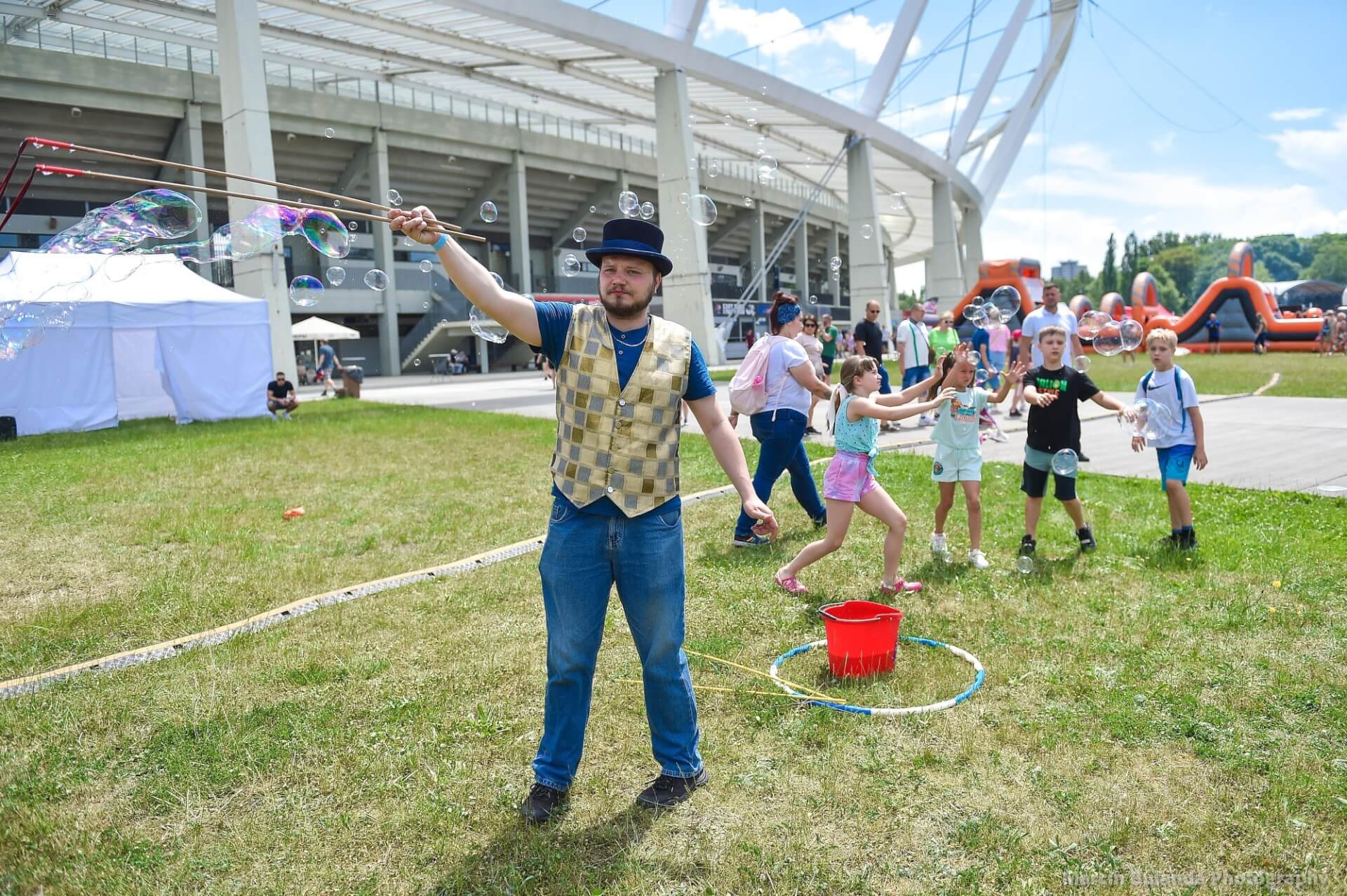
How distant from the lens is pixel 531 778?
3.67 metres

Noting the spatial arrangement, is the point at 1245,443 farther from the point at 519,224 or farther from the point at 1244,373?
the point at 519,224

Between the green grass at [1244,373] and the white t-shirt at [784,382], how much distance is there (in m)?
A: 13.7

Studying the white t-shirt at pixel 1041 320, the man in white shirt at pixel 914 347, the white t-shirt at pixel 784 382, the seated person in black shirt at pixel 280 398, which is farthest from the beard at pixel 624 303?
the seated person in black shirt at pixel 280 398

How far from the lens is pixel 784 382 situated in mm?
7230

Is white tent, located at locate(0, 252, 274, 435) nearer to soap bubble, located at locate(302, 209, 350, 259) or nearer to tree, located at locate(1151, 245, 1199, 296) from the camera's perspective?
soap bubble, located at locate(302, 209, 350, 259)

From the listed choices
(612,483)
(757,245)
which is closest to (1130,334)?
(612,483)

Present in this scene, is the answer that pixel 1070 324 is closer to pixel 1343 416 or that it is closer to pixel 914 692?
pixel 1343 416

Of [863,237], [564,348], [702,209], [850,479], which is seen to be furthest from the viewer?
[863,237]

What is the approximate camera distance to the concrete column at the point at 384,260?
40.3 metres

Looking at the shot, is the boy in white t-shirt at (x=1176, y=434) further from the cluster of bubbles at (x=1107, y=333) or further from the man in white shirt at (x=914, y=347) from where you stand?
the man in white shirt at (x=914, y=347)

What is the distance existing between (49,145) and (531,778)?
345 centimetres

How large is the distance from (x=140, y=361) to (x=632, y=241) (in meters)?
21.8

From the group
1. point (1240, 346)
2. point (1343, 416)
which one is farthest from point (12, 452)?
point (1240, 346)

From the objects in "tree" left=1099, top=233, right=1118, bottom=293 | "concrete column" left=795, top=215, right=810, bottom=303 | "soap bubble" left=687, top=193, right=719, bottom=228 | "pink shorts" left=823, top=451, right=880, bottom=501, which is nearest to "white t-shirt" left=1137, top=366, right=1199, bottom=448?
"pink shorts" left=823, top=451, right=880, bottom=501
